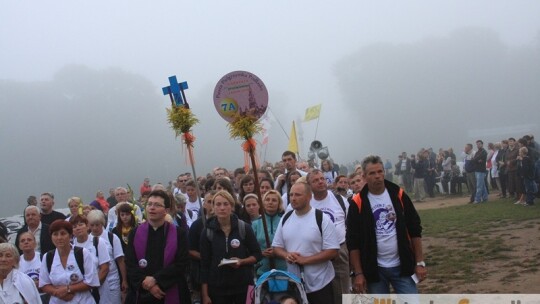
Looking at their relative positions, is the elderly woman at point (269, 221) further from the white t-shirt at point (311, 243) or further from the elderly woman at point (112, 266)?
the elderly woman at point (112, 266)

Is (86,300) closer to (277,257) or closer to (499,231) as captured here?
(277,257)

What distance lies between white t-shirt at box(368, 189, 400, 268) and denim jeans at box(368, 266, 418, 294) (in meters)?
0.06

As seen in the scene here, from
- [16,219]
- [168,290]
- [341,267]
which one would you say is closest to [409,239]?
[341,267]

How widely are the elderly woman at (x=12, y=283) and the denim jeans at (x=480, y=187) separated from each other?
633 inches

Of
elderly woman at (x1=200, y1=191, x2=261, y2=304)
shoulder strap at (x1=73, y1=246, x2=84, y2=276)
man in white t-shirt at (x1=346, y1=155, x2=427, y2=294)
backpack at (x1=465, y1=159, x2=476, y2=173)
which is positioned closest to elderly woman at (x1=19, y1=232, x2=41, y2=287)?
shoulder strap at (x1=73, y1=246, x2=84, y2=276)

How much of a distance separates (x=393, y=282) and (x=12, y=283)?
3710 millimetres

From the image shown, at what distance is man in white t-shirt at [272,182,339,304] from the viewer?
5.85 metres

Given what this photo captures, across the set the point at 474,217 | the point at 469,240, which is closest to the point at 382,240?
the point at 469,240

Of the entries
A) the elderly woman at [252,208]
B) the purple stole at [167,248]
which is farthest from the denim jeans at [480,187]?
the purple stole at [167,248]

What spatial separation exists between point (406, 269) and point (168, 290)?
8.00ft

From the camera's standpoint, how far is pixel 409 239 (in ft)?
18.6

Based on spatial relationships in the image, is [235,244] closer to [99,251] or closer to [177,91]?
[99,251]

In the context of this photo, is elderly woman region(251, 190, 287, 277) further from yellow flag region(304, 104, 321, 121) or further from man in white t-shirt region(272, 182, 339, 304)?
yellow flag region(304, 104, 321, 121)

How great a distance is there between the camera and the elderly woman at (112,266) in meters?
6.63
